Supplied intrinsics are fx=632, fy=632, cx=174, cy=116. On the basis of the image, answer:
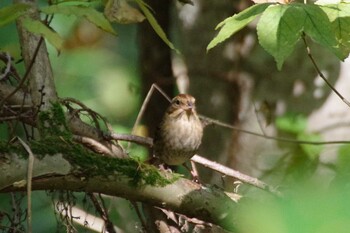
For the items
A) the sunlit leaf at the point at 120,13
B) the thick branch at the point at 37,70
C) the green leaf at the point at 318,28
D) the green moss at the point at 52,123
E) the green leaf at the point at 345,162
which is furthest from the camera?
the thick branch at the point at 37,70

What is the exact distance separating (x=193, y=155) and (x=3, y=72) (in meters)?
0.87

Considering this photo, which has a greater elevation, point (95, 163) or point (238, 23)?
point (238, 23)

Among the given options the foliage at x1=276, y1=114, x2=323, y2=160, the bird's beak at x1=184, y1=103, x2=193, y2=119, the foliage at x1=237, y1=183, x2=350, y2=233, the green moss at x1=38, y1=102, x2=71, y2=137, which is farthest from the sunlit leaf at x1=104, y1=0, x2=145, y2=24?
the bird's beak at x1=184, y1=103, x2=193, y2=119

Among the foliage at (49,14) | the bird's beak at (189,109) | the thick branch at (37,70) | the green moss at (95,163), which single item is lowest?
the bird's beak at (189,109)

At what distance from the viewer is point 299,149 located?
2430 mm

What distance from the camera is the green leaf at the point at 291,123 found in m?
2.57

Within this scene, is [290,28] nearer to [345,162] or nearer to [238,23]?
[238,23]

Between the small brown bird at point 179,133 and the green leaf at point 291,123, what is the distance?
1.21 ft

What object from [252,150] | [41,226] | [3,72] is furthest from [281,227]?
[41,226]

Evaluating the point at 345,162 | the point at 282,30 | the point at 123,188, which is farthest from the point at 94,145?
the point at 345,162

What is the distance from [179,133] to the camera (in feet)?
9.61

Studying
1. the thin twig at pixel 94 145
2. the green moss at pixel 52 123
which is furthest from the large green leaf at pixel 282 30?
the thin twig at pixel 94 145

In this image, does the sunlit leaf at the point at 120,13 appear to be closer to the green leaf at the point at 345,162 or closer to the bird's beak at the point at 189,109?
the green leaf at the point at 345,162

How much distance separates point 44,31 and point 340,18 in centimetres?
Result: 75
